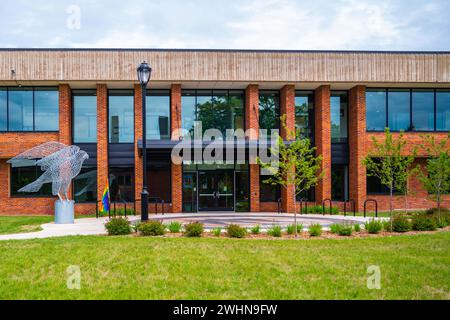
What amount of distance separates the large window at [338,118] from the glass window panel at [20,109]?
682 inches

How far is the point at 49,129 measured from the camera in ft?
75.8

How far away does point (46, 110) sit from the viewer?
76.0ft

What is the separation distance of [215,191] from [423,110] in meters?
13.2

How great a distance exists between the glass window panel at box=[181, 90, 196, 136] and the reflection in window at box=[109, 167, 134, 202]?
393 cm

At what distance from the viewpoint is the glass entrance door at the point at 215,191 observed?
23578mm

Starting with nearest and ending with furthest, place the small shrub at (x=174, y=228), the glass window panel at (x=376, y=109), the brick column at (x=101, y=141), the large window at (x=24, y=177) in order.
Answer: the small shrub at (x=174, y=228) < the brick column at (x=101, y=141) < the large window at (x=24, y=177) < the glass window panel at (x=376, y=109)

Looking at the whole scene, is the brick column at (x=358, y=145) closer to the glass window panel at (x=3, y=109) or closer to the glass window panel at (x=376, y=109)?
the glass window panel at (x=376, y=109)

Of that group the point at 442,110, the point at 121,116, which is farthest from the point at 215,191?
the point at 442,110

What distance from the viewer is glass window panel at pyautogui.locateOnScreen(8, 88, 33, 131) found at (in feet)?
75.5

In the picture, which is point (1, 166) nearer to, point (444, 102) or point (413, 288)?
point (413, 288)

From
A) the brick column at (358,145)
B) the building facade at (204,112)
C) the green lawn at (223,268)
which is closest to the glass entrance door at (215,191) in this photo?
the building facade at (204,112)

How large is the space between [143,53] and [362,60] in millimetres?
11987

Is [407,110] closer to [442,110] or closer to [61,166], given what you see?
[442,110]
